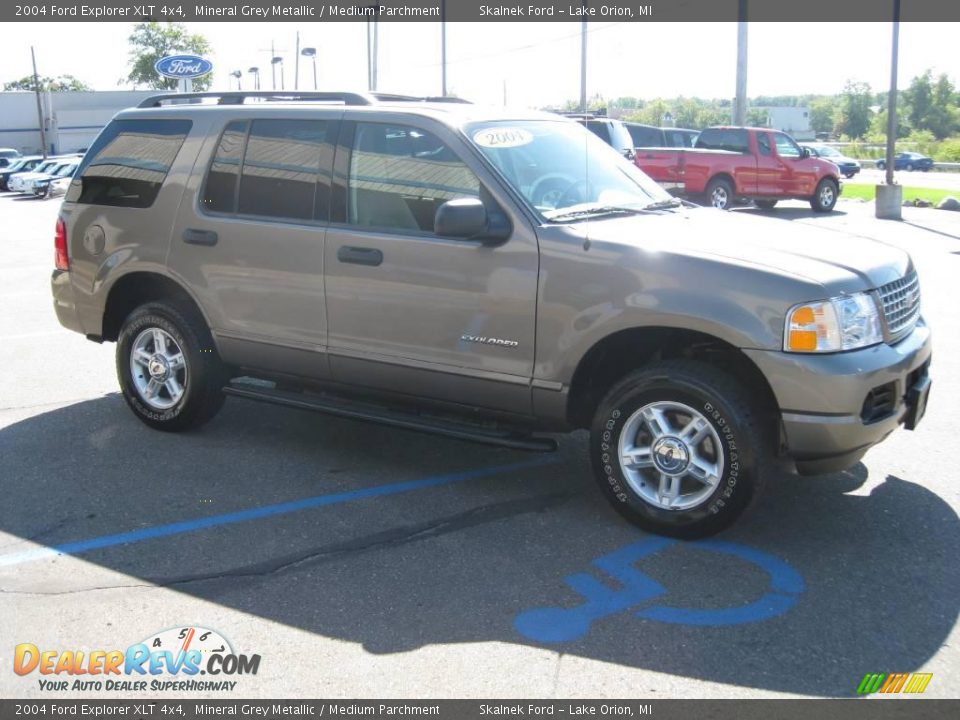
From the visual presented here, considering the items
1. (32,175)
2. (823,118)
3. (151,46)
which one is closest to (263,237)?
(32,175)

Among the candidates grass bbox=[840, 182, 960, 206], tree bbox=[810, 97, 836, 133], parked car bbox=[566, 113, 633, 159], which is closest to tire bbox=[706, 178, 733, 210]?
parked car bbox=[566, 113, 633, 159]

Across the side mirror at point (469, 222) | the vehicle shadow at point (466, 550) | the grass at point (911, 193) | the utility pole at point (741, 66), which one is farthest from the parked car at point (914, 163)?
the side mirror at point (469, 222)

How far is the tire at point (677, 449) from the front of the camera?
4.48m

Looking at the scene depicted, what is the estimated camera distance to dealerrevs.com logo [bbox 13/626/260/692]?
11.7 feet

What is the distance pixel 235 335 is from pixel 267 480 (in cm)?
91

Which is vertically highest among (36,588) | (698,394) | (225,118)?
(225,118)

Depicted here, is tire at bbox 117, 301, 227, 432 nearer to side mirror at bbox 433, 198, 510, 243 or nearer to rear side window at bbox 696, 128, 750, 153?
side mirror at bbox 433, 198, 510, 243

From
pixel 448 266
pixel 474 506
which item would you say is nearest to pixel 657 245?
pixel 448 266

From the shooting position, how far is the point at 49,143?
7862cm

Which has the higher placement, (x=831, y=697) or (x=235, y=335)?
(x=235, y=335)

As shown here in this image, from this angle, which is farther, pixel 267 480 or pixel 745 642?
pixel 267 480

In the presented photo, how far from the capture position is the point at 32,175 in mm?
38656

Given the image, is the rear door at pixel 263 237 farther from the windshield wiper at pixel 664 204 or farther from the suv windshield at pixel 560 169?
the windshield wiper at pixel 664 204

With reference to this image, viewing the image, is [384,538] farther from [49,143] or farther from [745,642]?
[49,143]
